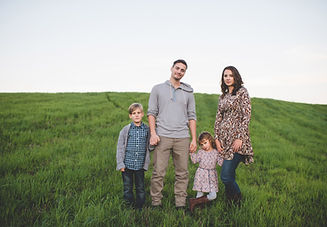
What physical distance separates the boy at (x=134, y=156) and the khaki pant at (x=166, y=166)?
20 centimetres

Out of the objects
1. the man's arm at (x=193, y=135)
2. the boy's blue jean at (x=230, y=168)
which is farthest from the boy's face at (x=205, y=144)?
the boy's blue jean at (x=230, y=168)

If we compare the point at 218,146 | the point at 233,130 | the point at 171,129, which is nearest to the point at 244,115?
the point at 233,130

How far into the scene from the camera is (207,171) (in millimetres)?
3432

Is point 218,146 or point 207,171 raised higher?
point 218,146

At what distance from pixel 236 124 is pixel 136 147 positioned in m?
1.72

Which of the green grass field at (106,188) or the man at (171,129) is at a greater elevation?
the man at (171,129)

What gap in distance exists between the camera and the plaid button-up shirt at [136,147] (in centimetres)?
315

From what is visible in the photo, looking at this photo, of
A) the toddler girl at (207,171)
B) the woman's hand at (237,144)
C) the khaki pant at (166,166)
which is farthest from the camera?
the toddler girl at (207,171)

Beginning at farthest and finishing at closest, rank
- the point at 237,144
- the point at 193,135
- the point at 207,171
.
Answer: the point at 207,171 → the point at 193,135 → the point at 237,144

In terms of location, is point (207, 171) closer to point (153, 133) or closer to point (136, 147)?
point (153, 133)

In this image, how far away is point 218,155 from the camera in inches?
134

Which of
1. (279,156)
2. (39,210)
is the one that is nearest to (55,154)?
(39,210)

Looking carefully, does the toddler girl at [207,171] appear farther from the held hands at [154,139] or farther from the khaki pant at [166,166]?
the held hands at [154,139]

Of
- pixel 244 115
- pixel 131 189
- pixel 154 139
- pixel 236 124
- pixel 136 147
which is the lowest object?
pixel 131 189
